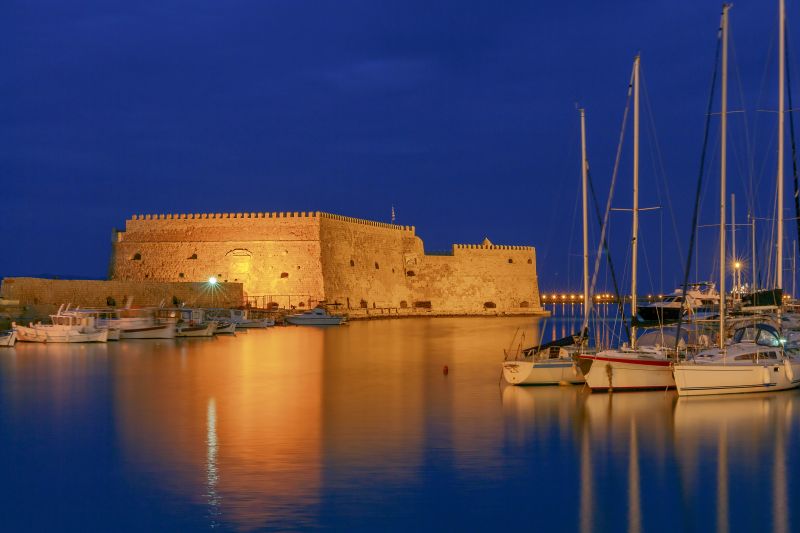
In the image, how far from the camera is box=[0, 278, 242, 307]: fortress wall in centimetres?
3067

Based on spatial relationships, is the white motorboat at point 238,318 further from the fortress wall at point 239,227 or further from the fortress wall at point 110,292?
the fortress wall at point 239,227

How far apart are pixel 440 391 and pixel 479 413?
2.92 meters

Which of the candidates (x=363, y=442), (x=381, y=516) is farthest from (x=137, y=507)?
(x=363, y=442)

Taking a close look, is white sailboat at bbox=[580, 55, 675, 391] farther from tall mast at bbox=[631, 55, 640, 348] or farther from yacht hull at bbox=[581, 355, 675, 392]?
tall mast at bbox=[631, 55, 640, 348]

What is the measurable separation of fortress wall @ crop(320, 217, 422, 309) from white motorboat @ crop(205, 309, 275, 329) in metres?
5.52

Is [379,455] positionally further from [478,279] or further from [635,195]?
[478,279]

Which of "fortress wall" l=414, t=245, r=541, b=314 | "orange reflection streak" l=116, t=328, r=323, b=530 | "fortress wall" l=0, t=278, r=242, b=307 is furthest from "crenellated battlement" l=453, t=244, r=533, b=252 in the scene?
"orange reflection streak" l=116, t=328, r=323, b=530

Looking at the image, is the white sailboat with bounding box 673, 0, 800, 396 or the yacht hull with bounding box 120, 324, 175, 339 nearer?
the white sailboat with bounding box 673, 0, 800, 396

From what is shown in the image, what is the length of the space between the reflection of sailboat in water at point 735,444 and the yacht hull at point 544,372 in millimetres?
2130

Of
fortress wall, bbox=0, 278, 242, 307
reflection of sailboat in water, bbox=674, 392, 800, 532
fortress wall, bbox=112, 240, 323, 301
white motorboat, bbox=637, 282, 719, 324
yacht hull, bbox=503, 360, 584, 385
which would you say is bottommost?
reflection of sailboat in water, bbox=674, 392, 800, 532

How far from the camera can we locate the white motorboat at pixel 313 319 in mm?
38844

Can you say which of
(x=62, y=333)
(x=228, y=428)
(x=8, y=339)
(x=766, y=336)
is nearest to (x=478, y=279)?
(x=62, y=333)

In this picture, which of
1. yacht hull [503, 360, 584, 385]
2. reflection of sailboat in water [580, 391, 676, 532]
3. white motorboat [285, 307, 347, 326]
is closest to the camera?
reflection of sailboat in water [580, 391, 676, 532]

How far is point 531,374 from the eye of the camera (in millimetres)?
15242
